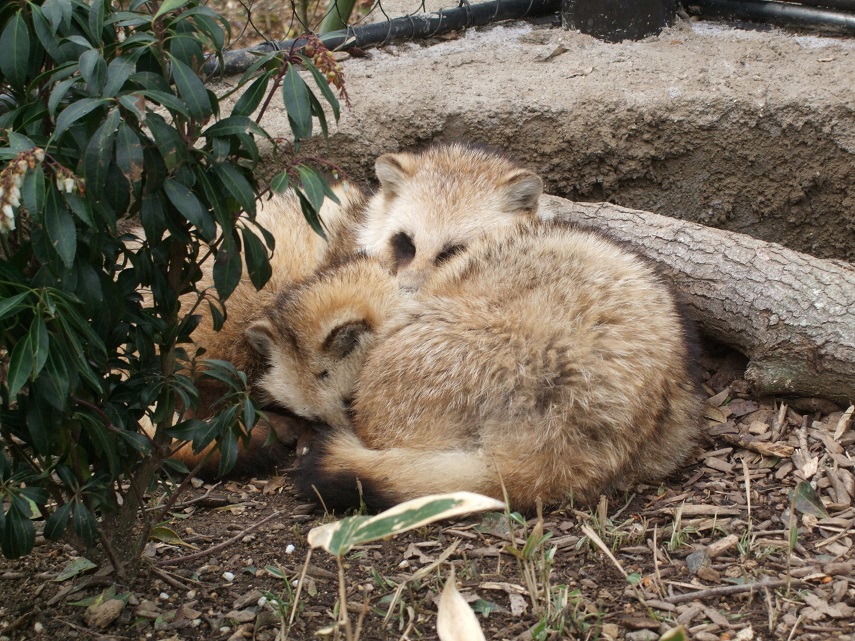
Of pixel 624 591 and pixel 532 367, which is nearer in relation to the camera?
pixel 624 591

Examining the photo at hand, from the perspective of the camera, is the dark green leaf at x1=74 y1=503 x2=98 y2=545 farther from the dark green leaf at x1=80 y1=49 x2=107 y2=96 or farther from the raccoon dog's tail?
the dark green leaf at x1=80 y1=49 x2=107 y2=96

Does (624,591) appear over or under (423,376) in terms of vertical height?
under

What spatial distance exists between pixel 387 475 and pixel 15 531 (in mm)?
1602

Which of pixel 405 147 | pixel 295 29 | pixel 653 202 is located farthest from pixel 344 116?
pixel 295 29

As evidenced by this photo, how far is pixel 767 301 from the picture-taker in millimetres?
4688

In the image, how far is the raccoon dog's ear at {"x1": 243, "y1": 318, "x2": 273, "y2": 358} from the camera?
15.1 feet

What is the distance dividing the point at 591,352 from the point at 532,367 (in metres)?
0.28

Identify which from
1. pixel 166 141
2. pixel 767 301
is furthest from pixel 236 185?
pixel 767 301

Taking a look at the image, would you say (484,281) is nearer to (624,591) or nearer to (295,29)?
(624,591)

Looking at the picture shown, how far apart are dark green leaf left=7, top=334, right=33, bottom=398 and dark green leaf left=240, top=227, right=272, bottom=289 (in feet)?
2.41

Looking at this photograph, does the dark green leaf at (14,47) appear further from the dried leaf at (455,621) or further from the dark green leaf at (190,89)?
the dried leaf at (455,621)

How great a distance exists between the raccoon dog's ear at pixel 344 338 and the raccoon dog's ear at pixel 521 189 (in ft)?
5.07

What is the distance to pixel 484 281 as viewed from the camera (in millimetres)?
4336

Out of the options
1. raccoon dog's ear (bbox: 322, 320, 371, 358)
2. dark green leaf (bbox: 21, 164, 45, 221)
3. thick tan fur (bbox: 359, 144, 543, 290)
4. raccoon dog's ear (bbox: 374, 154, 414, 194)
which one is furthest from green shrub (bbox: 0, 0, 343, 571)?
raccoon dog's ear (bbox: 374, 154, 414, 194)
